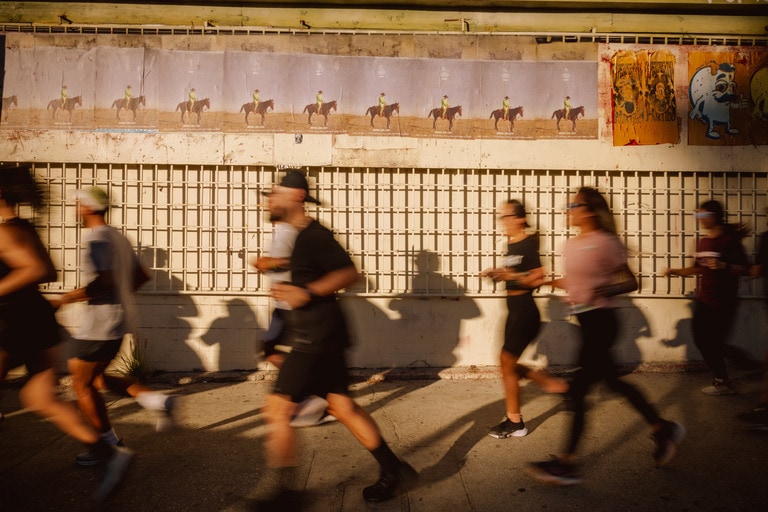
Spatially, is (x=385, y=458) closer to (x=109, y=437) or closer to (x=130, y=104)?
(x=109, y=437)

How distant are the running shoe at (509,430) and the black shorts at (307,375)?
1826mm

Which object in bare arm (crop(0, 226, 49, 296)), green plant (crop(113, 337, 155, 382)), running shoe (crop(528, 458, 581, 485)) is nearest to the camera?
bare arm (crop(0, 226, 49, 296))

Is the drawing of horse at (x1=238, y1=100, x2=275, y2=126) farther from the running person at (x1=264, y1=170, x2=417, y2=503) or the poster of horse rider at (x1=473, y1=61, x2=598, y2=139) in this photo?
the running person at (x1=264, y1=170, x2=417, y2=503)

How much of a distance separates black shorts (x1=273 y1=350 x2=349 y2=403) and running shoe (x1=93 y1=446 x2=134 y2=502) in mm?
1250

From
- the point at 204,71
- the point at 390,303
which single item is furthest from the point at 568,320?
the point at 204,71

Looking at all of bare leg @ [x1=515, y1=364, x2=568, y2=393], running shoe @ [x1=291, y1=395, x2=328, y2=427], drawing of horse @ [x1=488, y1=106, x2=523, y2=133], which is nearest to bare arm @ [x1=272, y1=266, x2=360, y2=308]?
running shoe @ [x1=291, y1=395, x2=328, y2=427]

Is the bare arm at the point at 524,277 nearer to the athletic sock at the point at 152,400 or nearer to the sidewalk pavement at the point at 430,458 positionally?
the sidewalk pavement at the point at 430,458

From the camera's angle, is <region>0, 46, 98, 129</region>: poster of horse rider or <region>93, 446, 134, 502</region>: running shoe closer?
<region>93, 446, 134, 502</region>: running shoe

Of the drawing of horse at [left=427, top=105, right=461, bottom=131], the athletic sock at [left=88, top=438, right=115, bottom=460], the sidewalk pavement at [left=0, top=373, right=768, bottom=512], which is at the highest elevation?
the drawing of horse at [left=427, top=105, right=461, bottom=131]

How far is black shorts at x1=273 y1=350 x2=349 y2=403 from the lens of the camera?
9.24 ft

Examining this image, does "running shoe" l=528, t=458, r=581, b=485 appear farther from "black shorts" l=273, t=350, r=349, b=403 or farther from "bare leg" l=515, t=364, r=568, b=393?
"black shorts" l=273, t=350, r=349, b=403

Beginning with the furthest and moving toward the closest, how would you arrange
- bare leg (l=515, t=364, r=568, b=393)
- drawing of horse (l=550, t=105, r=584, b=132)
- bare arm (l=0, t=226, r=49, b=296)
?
drawing of horse (l=550, t=105, r=584, b=132), bare leg (l=515, t=364, r=568, b=393), bare arm (l=0, t=226, r=49, b=296)

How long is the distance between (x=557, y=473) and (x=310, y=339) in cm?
183

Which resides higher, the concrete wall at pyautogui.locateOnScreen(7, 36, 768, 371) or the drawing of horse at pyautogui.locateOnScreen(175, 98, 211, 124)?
the drawing of horse at pyautogui.locateOnScreen(175, 98, 211, 124)
